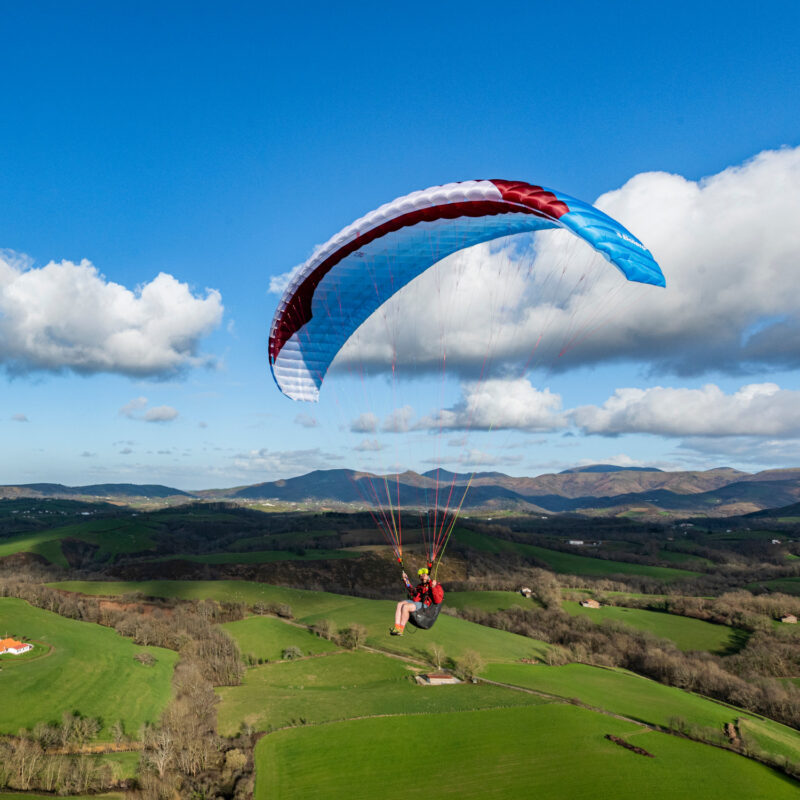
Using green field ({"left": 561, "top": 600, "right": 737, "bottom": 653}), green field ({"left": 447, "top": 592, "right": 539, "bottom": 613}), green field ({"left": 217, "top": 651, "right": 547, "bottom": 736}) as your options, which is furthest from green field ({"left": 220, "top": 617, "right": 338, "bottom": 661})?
green field ({"left": 561, "top": 600, "right": 737, "bottom": 653})

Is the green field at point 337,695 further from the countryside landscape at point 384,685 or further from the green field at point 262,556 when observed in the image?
the green field at point 262,556

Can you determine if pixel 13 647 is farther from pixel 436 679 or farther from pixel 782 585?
pixel 782 585

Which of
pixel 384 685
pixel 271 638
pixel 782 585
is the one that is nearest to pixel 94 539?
pixel 271 638

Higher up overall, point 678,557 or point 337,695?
point 337,695

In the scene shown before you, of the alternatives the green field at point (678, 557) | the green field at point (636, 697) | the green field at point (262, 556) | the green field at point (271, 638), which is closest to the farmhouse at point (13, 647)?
the green field at point (271, 638)

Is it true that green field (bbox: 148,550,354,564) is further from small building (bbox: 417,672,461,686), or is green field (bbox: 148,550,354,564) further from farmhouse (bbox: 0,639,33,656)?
small building (bbox: 417,672,461,686)

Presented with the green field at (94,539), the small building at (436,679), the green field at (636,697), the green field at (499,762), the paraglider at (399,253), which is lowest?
the green field at (636,697)

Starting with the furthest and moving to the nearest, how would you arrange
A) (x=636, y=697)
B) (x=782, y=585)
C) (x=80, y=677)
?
(x=782, y=585) → (x=636, y=697) → (x=80, y=677)
